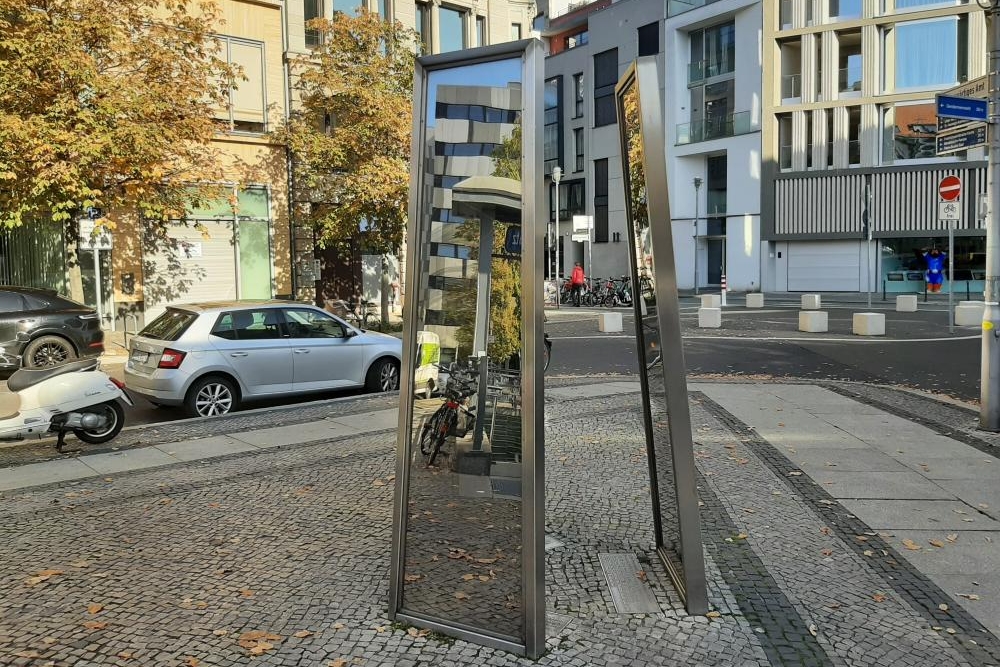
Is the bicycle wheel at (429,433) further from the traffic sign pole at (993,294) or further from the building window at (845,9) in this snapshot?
the building window at (845,9)

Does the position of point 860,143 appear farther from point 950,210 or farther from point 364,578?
point 364,578

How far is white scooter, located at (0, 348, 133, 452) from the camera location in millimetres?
8102

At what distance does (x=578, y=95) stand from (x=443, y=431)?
164 feet

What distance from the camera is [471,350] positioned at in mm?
3777

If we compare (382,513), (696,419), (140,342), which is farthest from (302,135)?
(382,513)

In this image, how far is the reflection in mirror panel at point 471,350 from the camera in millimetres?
3617

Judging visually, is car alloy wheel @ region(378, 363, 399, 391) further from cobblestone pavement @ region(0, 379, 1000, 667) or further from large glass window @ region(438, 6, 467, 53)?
large glass window @ region(438, 6, 467, 53)

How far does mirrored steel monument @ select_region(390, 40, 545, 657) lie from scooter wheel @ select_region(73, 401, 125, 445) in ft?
19.1

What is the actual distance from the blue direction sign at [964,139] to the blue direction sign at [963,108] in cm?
14

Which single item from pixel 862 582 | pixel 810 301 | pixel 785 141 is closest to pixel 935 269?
pixel 785 141

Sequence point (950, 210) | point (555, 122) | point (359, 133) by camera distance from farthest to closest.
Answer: point (555, 122) < point (359, 133) < point (950, 210)

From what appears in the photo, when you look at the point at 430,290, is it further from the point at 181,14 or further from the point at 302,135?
the point at 302,135

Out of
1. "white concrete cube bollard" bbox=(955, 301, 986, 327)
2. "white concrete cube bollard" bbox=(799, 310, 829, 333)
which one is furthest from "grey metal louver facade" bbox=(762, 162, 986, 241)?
"white concrete cube bollard" bbox=(799, 310, 829, 333)

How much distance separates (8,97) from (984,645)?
16.5 meters
